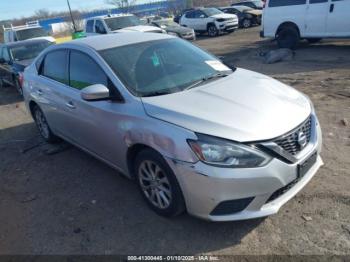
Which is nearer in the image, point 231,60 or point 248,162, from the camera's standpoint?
point 248,162

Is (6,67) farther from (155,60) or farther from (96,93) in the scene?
(96,93)

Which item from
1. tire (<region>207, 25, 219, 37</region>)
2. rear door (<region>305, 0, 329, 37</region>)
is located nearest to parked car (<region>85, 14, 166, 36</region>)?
rear door (<region>305, 0, 329, 37</region>)

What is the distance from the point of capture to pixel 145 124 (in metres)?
3.30

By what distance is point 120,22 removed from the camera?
51.6 feet

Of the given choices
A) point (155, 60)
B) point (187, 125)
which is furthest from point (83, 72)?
point (187, 125)

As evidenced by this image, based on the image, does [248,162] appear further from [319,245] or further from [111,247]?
[111,247]

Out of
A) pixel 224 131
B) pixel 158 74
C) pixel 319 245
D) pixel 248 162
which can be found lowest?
pixel 319 245

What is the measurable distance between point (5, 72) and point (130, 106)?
31.0 ft

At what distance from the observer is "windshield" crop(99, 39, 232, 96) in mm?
3719

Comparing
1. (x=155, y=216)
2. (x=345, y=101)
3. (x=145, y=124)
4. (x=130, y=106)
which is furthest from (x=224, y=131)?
(x=345, y=101)

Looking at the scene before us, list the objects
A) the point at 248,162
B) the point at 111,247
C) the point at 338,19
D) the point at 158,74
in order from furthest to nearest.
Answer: the point at 338,19 → the point at 158,74 → the point at 111,247 → the point at 248,162

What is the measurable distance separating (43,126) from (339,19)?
32.0 ft

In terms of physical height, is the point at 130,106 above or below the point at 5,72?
above

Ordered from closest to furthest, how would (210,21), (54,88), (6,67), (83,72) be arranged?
(83,72) → (54,88) → (6,67) → (210,21)
